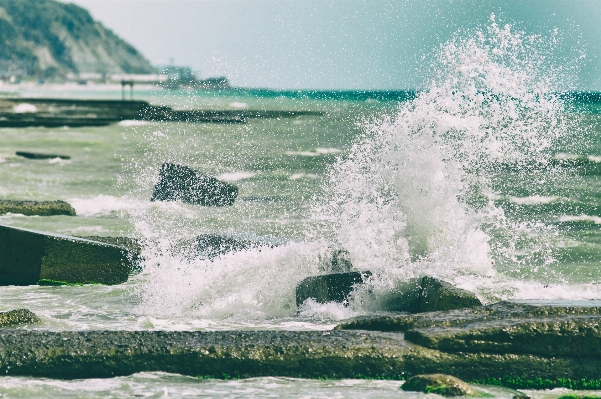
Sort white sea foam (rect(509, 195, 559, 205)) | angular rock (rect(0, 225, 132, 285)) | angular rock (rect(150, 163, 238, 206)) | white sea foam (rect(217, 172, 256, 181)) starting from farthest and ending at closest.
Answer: white sea foam (rect(217, 172, 256, 181))
white sea foam (rect(509, 195, 559, 205))
angular rock (rect(150, 163, 238, 206))
angular rock (rect(0, 225, 132, 285))

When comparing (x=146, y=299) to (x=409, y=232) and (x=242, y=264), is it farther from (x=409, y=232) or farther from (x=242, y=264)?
(x=409, y=232)

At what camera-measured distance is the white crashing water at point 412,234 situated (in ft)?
25.7

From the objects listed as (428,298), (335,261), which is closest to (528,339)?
(428,298)

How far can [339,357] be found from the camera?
17.5 feet

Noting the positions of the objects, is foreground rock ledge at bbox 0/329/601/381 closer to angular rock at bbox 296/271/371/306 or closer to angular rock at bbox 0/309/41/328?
angular rock at bbox 0/309/41/328

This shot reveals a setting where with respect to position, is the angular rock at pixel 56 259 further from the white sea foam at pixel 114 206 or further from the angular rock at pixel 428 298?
the white sea foam at pixel 114 206

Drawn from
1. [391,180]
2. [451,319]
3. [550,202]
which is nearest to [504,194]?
[550,202]

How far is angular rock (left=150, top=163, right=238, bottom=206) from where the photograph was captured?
16188 millimetres

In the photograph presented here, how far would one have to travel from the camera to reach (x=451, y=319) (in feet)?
18.8

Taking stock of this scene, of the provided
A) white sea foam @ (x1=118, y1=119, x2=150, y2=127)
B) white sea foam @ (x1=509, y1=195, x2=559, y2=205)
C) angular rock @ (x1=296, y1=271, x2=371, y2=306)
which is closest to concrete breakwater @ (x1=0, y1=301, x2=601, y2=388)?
angular rock @ (x1=296, y1=271, x2=371, y2=306)

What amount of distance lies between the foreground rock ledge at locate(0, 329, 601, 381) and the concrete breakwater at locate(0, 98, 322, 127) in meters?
46.5

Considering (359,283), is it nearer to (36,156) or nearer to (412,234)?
(412,234)

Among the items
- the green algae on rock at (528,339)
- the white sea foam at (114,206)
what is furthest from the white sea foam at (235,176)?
the green algae on rock at (528,339)

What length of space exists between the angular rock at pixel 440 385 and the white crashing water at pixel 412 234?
7.36 feet
